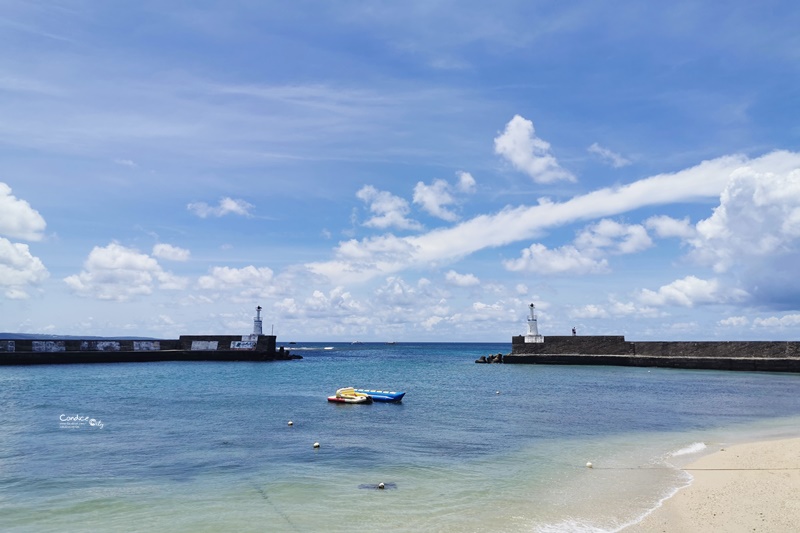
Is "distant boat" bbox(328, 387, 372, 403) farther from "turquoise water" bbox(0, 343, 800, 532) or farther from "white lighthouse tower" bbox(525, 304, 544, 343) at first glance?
"white lighthouse tower" bbox(525, 304, 544, 343)

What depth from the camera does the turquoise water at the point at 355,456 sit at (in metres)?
11.7

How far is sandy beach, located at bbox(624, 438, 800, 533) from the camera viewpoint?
10383mm

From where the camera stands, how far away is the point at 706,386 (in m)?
39.9

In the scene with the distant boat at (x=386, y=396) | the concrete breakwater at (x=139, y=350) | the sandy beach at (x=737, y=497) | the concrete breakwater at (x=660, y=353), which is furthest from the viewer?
the concrete breakwater at (x=139, y=350)

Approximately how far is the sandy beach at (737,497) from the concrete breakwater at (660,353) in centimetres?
4376

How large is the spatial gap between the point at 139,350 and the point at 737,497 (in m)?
73.6

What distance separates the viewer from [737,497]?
39.6ft

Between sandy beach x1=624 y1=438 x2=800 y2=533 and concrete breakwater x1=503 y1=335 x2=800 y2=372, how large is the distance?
144 feet

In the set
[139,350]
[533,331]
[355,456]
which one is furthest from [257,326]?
[355,456]

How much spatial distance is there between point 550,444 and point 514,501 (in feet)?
23.4

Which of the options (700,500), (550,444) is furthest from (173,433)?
(700,500)

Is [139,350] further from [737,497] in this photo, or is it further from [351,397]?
[737,497]

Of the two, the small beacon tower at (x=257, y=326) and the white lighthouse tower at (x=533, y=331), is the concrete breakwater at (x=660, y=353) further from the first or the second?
the small beacon tower at (x=257, y=326)

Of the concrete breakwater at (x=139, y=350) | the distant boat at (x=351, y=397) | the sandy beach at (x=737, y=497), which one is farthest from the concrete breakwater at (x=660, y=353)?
the sandy beach at (x=737, y=497)
